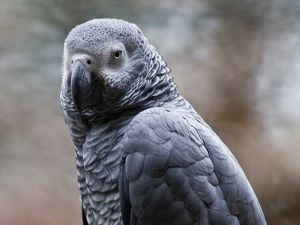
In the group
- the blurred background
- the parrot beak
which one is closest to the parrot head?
the parrot beak

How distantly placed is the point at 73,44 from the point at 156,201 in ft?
1.60

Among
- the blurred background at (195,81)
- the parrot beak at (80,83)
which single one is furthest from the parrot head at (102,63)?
the blurred background at (195,81)

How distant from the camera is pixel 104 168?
1.87 metres

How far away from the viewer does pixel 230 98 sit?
352cm

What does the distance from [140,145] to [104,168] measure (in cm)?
15

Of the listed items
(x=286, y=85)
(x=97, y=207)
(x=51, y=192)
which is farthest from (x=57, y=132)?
(x=97, y=207)

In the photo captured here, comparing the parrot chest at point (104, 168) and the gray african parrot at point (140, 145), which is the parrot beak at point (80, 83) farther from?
the parrot chest at point (104, 168)

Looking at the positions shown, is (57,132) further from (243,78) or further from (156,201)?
(156,201)

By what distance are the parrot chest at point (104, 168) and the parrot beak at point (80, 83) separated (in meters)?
0.15

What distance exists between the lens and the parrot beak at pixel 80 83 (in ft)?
5.73

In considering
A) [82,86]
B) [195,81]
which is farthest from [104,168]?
[195,81]

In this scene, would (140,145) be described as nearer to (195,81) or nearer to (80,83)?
(80,83)

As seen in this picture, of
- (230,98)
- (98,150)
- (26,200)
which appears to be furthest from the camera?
(230,98)

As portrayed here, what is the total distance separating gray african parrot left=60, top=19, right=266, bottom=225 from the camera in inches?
70.2
